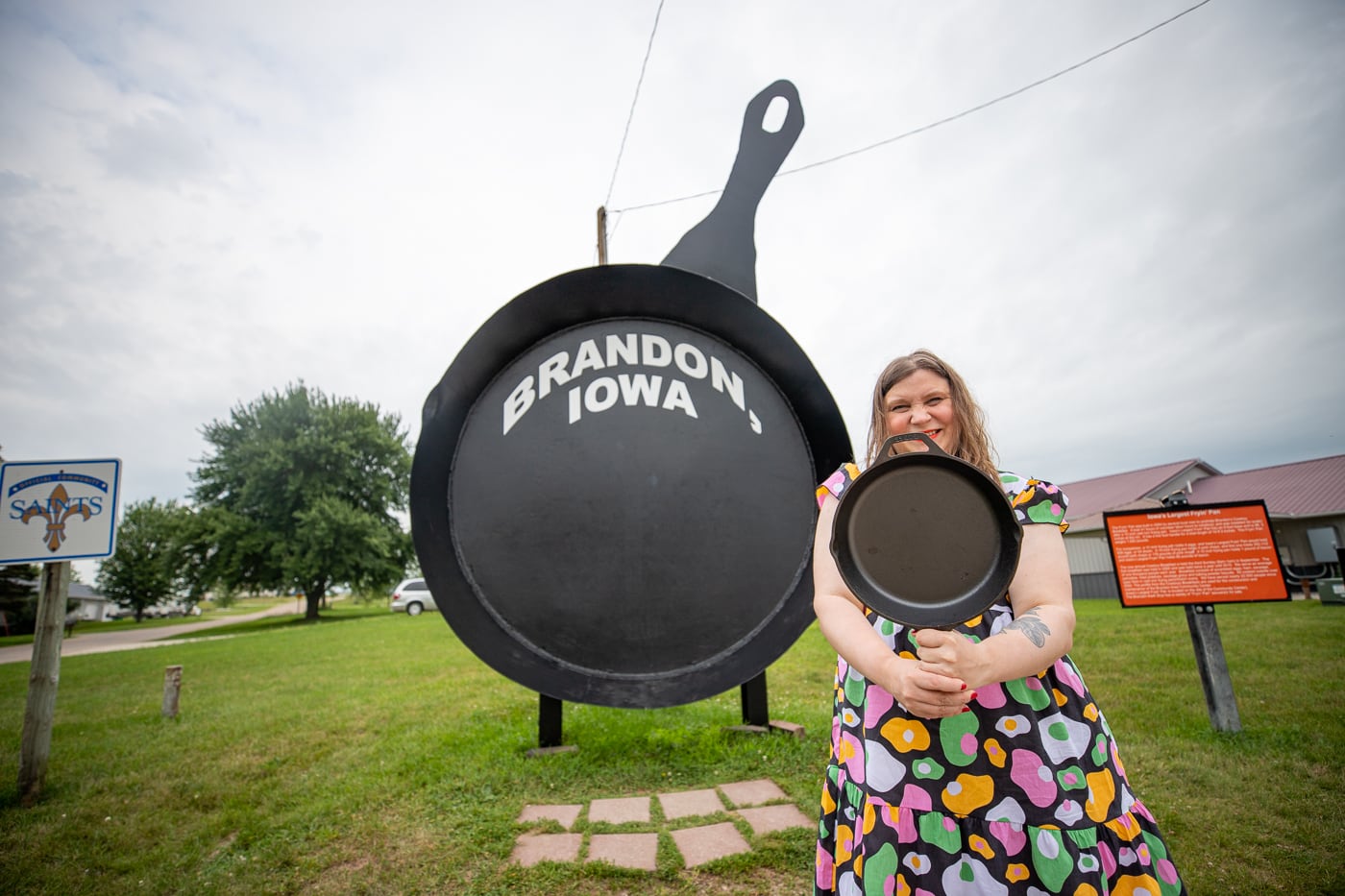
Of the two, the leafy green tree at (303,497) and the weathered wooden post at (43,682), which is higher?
the leafy green tree at (303,497)

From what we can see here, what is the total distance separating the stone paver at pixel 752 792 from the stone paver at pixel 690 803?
8 cm

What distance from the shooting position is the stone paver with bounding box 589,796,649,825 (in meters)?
2.87

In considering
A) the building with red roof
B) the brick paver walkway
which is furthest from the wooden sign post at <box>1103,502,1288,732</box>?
the building with red roof

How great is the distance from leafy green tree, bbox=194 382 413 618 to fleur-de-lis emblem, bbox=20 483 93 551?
63.1 ft

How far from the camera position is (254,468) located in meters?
22.4

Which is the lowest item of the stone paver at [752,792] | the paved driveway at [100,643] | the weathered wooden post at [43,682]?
the paved driveway at [100,643]

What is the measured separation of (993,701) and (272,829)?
135 inches

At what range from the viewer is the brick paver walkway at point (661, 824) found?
8.29ft

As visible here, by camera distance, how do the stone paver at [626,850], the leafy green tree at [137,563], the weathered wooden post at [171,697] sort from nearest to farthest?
1. the stone paver at [626,850]
2. the weathered wooden post at [171,697]
3. the leafy green tree at [137,563]

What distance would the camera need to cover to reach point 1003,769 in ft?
3.93

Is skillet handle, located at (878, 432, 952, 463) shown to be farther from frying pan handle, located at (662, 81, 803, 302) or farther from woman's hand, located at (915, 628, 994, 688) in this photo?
frying pan handle, located at (662, 81, 803, 302)

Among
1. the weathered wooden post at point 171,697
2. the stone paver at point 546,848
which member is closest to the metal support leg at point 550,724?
the stone paver at point 546,848

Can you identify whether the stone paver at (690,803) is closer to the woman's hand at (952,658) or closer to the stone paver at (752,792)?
the stone paver at (752,792)

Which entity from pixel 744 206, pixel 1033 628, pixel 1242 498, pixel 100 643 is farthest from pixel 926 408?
pixel 100 643
